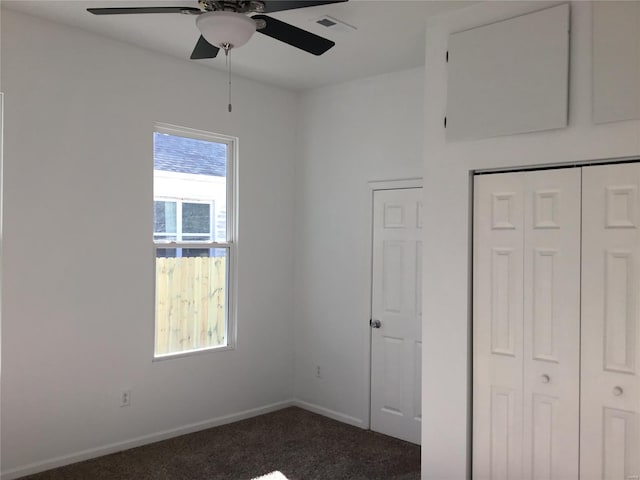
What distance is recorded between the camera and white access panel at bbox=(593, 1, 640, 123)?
8.86 ft

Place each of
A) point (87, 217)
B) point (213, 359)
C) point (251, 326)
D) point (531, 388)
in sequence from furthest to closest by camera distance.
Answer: point (251, 326), point (213, 359), point (87, 217), point (531, 388)

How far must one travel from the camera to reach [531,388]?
10.1ft

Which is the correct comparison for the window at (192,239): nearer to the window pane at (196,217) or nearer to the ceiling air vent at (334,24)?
the window pane at (196,217)

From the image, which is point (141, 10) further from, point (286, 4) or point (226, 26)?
point (286, 4)

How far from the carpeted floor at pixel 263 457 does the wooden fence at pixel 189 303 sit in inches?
29.4

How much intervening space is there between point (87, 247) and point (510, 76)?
296 centimetres

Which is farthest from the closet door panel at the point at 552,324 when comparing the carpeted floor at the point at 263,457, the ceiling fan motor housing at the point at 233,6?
the ceiling fan motor housing at the point at 233,6

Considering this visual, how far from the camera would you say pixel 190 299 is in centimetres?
456

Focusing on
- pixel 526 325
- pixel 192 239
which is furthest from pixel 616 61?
pixel 192 239

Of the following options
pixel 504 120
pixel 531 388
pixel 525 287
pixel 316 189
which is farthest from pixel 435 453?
pixel 316 189

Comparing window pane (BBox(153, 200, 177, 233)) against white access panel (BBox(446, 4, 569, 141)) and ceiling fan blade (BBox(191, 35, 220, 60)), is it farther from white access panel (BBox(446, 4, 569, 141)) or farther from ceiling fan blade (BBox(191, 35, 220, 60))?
white access panel (BBox(446, 4, 569, 141))

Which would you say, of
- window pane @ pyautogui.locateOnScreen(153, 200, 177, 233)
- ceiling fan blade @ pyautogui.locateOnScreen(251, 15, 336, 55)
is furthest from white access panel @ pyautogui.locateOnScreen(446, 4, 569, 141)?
window pane @ pyautogui.locateOnScreen(153, 200, 177, 233)

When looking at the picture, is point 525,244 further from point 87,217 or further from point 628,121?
point 87,217

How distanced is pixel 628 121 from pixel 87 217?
133 inches
